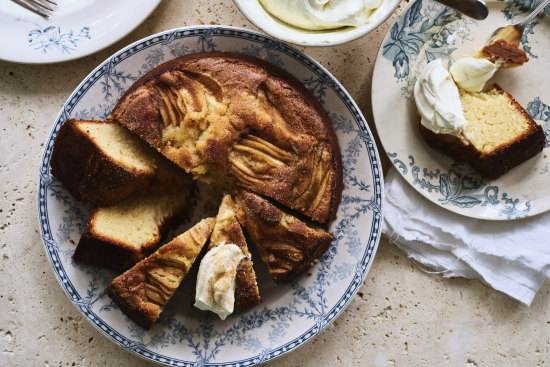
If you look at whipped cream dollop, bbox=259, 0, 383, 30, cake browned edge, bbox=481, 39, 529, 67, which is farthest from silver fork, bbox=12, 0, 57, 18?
cake browned edge, bbox=481, 39, 529, 67

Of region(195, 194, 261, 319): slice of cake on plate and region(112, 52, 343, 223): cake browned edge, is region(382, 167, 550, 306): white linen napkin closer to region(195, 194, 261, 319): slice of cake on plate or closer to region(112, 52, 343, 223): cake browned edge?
region(112, 52, 343, 223): cake browned edge

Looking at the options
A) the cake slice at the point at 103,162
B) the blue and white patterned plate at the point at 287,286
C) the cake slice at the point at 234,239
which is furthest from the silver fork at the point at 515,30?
the cake slice at the point at 103,162

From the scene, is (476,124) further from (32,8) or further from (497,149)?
(32,8)

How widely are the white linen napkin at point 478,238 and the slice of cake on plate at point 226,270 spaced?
80cm

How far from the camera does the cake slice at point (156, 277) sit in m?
2.30

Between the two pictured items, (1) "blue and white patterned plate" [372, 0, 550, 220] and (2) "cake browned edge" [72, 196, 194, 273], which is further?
(1) "blue and white patterned plate" [372, 0, 550, 220]

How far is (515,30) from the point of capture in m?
2.55

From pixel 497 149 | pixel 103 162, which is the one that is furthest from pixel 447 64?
pixel 103 162

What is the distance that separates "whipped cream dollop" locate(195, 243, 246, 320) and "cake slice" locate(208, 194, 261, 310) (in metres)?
0.03

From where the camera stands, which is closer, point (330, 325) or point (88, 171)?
point (88, 171)

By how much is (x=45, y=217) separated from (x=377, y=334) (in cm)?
185

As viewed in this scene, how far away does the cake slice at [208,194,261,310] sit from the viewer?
230 cm

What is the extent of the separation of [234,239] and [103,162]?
27.3 inches

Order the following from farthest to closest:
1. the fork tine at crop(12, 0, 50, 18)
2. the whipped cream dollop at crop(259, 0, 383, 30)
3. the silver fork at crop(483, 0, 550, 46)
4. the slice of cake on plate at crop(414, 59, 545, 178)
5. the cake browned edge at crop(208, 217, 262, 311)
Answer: the fork tine at crop(12, 0, 50, 18) < the silver fork at crop(483, 0, 550, 46) < the slice of cake on plate at crop(414, 59, 545, 178) < the cake browned edge at crop(208, 217, 262, 311) < the whipped cream dollop at crop(259, 0, 383, 30)
